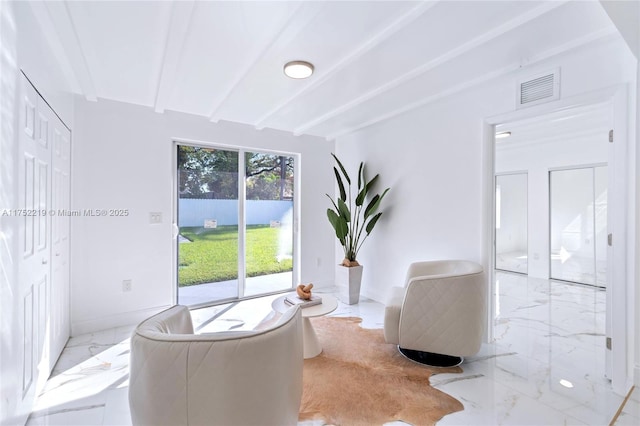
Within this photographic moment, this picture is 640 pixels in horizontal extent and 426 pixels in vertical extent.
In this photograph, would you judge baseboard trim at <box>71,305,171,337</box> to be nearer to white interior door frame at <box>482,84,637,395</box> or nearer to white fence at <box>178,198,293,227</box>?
white fence at <box>178,198,293,227</box>

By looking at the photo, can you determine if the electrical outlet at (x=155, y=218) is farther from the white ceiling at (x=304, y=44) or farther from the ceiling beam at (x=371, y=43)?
the ceiling beam at (x=371, y=43)

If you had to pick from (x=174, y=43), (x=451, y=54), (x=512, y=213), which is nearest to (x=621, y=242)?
(x=451, y=54)

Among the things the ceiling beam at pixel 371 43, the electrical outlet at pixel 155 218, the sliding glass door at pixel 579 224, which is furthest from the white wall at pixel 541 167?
the electrical outlet at pixel 155 218

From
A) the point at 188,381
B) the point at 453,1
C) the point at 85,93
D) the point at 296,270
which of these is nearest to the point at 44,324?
the point at 188,381

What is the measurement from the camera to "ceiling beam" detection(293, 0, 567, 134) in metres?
1.72

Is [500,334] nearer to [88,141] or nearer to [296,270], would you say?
[296,270]

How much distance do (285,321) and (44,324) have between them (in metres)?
1.94

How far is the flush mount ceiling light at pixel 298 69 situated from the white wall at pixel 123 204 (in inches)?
69.0

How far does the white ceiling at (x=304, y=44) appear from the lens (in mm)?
1726

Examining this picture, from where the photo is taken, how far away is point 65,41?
205cm

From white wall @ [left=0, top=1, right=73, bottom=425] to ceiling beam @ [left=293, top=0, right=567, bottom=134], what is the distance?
98.0 inches

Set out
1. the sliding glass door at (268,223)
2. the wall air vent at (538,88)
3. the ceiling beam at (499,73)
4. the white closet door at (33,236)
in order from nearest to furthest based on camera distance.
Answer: the white closet door at (33,236) < the ceiling beam at (499,73) < the wall air vent at (538,88) < the sliding glass door at (268,223)

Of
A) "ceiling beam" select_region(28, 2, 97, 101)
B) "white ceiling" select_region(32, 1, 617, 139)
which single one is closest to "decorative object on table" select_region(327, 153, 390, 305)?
"white ceiling" select_region(32, 1, 617, 139)

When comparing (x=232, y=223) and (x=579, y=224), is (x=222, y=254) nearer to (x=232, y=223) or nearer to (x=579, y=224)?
(x=232, y=223)
